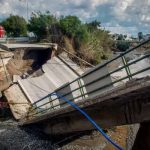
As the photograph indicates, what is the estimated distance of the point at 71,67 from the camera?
73.7 feet

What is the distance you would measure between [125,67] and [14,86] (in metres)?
12.2

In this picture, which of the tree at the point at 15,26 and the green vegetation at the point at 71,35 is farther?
the tree at the point at 15,26

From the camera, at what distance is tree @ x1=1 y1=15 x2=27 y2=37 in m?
39.5

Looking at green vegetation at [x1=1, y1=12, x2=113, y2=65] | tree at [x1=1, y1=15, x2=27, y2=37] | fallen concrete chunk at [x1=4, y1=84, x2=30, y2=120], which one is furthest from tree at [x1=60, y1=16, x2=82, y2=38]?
tree at [x1=1, y1=15, x2=27, y2=37]

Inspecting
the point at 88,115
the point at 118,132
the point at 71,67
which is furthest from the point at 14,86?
the point at 88,115

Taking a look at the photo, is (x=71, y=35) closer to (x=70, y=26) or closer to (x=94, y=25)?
(x=70, y=26)

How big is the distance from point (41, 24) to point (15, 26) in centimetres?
1230

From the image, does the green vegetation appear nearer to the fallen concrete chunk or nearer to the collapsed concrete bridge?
the fallen concrete chunk

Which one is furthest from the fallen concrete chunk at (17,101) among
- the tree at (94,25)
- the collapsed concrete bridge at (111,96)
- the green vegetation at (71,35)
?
the tree at (94,25)

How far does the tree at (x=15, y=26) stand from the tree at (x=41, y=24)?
398 inches

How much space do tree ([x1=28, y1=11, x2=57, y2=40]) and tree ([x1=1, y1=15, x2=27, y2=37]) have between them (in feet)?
33.1

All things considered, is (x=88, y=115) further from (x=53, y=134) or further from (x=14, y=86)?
(x=14, y=86)

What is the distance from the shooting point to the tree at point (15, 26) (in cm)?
3950

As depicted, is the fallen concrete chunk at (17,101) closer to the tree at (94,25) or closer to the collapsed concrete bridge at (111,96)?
the collapsed concrete bridge at (111,96)
